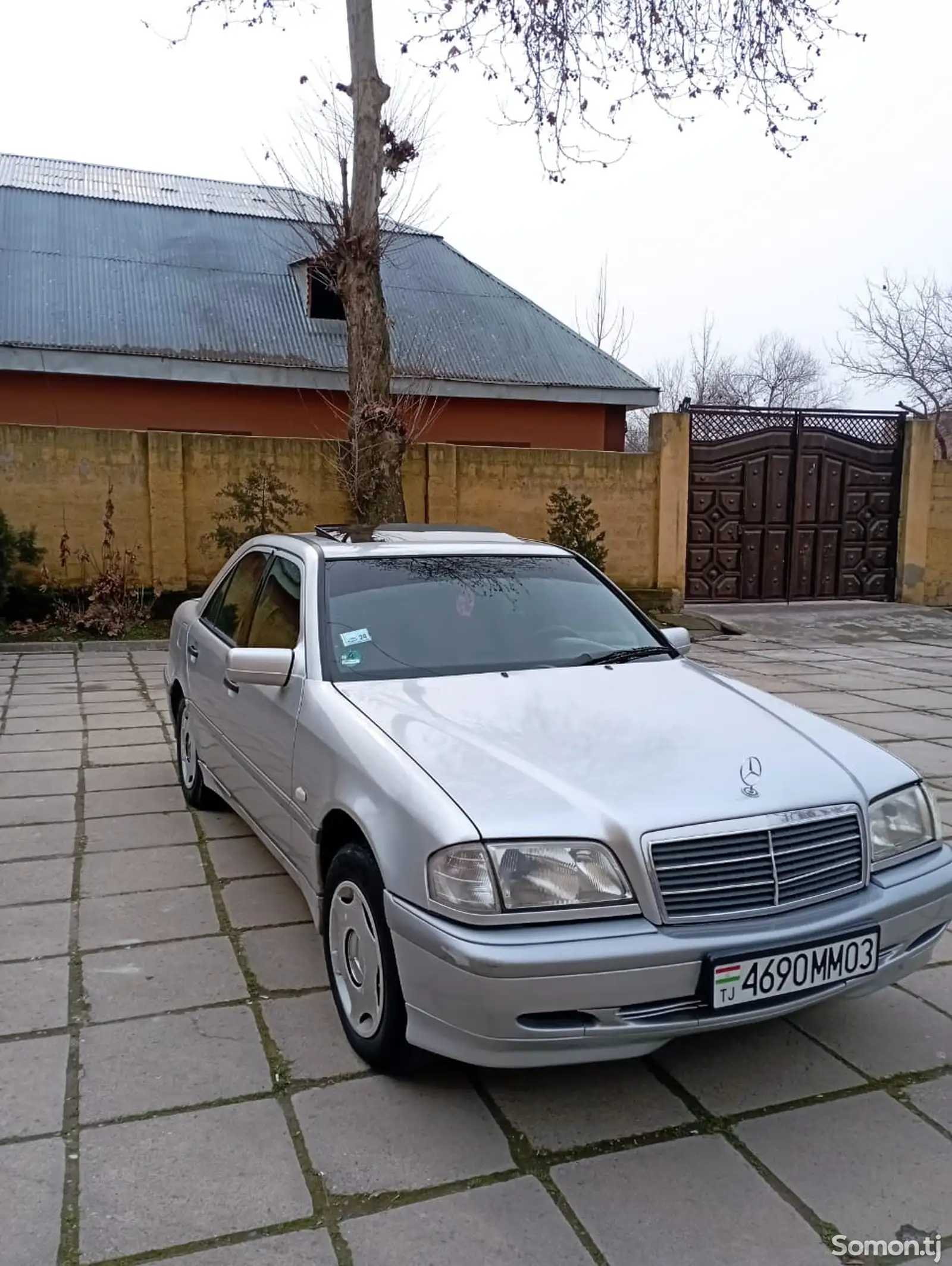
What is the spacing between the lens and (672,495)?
42.0ft

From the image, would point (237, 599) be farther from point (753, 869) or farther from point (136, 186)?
point (136, 186)

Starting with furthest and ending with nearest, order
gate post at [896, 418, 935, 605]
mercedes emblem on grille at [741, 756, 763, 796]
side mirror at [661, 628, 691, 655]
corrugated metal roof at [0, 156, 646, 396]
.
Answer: corrugated metal roof at [0, 156, 646, 396] < gate post at [896, 418, 935, 605] < side mirror at [661, 628, 691, 655] < mercedes emblem on grille at [741, 756, 763, 796]

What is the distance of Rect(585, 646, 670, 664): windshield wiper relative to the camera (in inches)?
140

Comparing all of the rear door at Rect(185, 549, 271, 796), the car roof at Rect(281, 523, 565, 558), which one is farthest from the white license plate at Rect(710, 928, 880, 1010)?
the rear door at Rect(185, 549, 271, 796)

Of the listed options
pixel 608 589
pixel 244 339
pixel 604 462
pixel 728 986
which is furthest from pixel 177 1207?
pixel 244 339

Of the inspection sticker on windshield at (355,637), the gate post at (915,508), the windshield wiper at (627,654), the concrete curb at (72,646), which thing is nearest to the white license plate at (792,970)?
the windshield wiper at (627,654)

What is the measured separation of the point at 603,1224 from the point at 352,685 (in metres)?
1.73

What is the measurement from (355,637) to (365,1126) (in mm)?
1636

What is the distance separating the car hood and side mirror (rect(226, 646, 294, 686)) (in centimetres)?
24

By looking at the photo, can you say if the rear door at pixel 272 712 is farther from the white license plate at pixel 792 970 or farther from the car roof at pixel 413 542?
the white license plate at pixel 792 970

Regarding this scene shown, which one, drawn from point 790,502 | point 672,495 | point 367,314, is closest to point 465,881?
point 367,314

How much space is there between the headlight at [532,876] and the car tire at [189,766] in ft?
9.15

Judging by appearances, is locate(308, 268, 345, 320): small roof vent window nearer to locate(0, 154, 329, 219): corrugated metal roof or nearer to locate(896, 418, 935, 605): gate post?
locate(0, 154, 329, 219): corrugated metal roof

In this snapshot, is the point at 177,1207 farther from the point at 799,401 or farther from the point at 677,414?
the point at 799,401
